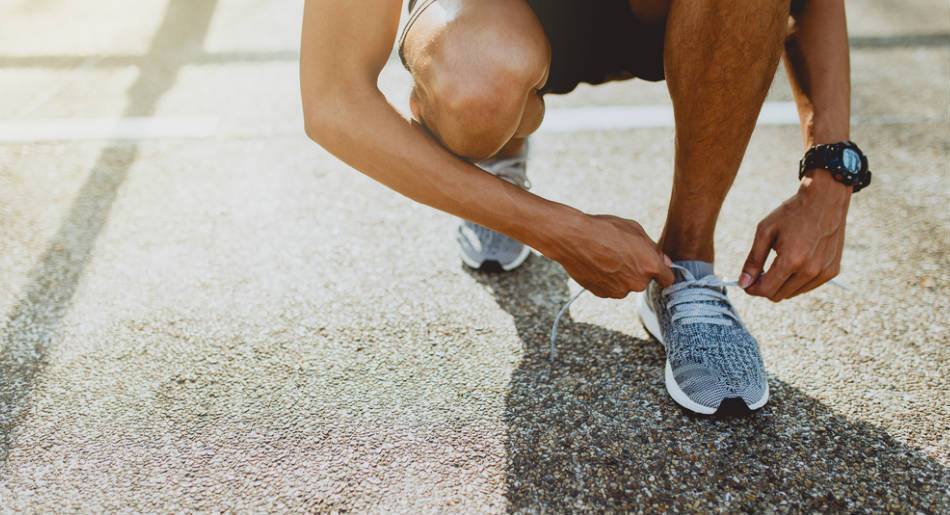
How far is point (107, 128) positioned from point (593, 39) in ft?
5.51

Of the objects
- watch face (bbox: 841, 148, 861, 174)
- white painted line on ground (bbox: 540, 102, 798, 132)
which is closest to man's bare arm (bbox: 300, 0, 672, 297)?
watch face (bbox: 841, 148, 861, 174)

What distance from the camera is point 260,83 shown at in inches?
101

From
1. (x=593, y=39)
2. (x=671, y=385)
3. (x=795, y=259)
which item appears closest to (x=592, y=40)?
(x=593, y=39)

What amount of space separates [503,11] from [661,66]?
393 millimetres

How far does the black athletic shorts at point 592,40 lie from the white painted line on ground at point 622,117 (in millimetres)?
833

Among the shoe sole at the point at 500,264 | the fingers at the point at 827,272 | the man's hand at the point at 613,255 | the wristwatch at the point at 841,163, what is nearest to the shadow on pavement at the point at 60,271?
the shoe sole at the point at 500,264

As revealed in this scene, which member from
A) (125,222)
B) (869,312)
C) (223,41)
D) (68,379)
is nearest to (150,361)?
(68,379)

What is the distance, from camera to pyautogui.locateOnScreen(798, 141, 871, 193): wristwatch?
1244mm

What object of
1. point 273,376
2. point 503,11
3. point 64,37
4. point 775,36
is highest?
point 503,11

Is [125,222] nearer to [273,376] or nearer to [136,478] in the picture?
[273,376]

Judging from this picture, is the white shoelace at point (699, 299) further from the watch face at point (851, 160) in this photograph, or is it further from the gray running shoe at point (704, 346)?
the watch face at point (851, 160)

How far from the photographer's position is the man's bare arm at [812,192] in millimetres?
1204

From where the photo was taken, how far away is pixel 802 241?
3.92ft

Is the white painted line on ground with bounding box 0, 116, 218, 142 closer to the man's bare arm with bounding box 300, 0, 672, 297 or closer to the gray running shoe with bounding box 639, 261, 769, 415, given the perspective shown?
the man's bare arm with bounding box 300, 0, 672, 297
